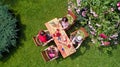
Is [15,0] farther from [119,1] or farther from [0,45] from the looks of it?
[119,1]

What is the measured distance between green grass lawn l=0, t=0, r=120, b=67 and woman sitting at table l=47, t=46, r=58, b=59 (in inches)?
15.4

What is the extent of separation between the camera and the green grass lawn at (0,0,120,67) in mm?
10562

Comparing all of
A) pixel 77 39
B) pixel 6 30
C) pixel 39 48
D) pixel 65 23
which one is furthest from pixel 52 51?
pixel 6 30

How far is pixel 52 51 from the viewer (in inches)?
411

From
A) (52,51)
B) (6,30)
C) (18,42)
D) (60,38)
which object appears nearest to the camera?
(60,38)

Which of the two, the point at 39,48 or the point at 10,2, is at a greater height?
the point at 10,2

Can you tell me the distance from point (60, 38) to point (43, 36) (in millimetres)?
609

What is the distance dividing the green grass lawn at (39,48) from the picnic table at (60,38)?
52cm

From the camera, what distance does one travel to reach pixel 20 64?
11.0 m

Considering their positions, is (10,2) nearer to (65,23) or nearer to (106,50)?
(65,23)

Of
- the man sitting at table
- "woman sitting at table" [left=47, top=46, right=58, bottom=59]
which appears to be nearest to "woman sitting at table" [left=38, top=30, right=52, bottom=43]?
"woman sitting at table" [left=47, top=46, right=58, bottom=59]

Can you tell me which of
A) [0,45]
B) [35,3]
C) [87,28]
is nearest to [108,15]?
[87,28]

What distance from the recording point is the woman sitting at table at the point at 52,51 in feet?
34.1

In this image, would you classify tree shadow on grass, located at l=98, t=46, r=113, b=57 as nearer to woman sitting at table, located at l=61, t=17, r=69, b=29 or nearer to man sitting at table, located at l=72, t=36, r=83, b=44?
man sitting at table, located at l=72, t=36, r=83, b=44
